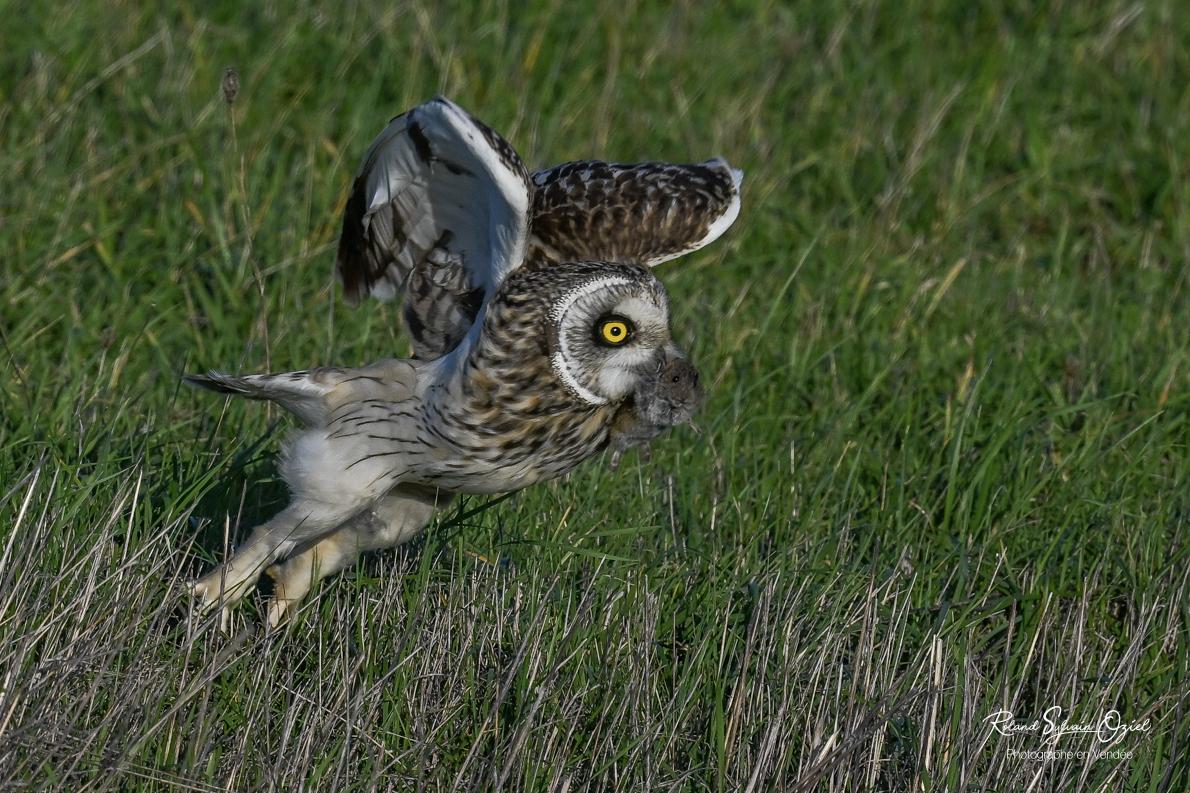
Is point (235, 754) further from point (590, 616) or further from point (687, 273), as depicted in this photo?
point (687, 273)

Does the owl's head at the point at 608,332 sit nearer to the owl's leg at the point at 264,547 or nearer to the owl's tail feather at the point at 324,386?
the owl's tail feather at the point at 324,386

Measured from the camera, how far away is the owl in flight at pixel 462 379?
3852mm

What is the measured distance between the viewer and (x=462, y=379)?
393 cm

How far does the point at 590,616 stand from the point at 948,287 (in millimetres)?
2837

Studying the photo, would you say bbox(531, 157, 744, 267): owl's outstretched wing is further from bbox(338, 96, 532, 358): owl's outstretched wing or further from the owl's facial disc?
Answer: the owl's facial disc

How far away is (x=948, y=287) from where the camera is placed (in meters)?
6.25

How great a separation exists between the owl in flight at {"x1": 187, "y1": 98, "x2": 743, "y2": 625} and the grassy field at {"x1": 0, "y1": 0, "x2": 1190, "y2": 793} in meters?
0.20

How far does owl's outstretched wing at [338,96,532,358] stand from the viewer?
4.06 metres

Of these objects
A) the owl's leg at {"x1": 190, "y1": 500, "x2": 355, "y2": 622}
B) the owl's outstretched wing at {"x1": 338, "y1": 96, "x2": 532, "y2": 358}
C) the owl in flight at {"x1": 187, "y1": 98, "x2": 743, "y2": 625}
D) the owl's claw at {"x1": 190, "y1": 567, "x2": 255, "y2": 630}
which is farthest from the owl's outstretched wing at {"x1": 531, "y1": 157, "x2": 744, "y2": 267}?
the owl's claw at {"x1": 190, "y1": 567, "x2": 255, "y2": 630}

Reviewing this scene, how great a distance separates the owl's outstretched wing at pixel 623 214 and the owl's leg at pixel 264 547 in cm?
100

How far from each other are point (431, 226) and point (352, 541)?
2.86ft

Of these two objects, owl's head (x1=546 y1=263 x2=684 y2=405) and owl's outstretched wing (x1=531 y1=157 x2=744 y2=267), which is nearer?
owl's head (x1=546 y1=263 x2=684 y2=405)

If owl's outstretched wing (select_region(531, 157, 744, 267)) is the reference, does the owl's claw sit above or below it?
below

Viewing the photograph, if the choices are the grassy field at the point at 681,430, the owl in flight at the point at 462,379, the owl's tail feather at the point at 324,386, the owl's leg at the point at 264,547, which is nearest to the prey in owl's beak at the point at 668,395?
the owl in flight at the point at 462,379
